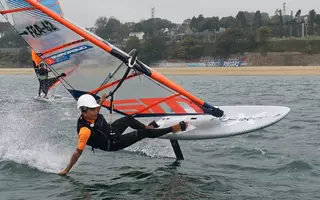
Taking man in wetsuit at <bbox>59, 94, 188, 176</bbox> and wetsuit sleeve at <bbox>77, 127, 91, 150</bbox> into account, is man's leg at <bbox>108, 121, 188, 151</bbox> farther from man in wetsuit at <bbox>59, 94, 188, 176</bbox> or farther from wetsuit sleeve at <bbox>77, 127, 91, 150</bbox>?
wetsuit sleeve at <bbox>77, 127, 91, 150</bbox>

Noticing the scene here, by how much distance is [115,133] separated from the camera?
7031 millimetres

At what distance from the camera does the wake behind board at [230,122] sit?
24.2 ft

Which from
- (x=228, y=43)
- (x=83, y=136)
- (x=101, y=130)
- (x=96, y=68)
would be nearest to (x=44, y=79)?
(x=96, y=68)

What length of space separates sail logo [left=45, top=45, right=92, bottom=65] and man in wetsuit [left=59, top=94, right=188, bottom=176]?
87 centimetres

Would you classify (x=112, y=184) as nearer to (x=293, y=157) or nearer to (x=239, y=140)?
(x=293, y=157)

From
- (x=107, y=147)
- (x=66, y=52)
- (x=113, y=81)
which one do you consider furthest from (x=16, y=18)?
(x=107, y=147)

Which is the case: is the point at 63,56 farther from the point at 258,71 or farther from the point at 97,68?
the point at 258,71

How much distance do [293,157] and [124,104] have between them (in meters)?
2.87

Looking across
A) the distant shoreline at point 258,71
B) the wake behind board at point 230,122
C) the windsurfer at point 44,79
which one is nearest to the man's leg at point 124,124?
the wake behind board at point 230,122

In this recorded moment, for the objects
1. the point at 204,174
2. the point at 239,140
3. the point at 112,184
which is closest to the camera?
the point at 112,184

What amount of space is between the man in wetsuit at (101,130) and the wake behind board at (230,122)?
0.70 ft

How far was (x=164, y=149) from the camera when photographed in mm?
8773

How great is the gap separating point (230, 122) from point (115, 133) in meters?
1.83

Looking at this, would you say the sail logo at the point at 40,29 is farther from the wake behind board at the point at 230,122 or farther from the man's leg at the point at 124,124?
the wake behind board at the point at 230,122
